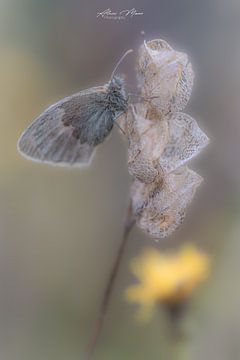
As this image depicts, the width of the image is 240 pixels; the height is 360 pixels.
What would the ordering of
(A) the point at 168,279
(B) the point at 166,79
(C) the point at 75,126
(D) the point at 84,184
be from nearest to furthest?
(B) the point at 166,79 → (C) the point at 75,126 → (A) the point at 168,279 → (D) the point at 84,184

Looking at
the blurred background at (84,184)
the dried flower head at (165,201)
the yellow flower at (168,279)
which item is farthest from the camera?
the blurred background at (84,184)

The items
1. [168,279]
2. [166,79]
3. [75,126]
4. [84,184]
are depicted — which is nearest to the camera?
[166,79]

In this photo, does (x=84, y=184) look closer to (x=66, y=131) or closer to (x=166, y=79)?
(x=66, y=131)

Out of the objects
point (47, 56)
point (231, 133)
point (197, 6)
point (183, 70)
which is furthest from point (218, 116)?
point (183, 70)

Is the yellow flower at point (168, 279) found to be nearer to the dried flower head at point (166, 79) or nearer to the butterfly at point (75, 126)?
the butterfly at point (75, 126)

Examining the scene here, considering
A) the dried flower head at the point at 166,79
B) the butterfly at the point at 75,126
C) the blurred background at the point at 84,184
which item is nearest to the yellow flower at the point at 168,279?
the blurred background at the point at 84,184

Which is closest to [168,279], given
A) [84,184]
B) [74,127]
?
[74,127]

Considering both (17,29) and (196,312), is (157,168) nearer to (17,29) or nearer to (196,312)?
(196,312)
